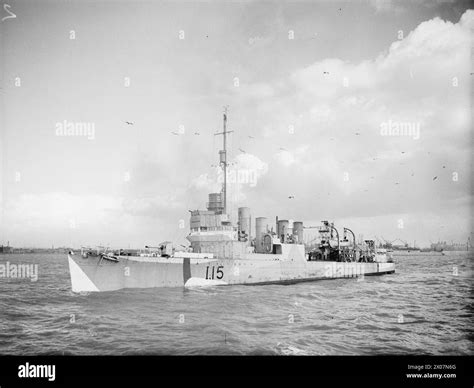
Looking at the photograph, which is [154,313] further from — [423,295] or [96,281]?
[423,295]

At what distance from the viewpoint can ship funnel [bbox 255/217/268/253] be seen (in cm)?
2857

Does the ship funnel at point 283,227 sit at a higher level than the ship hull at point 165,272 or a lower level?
higher

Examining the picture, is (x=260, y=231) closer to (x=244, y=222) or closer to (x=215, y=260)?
(x=244, y=222)

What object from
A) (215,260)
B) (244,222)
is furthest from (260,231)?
(215,260)

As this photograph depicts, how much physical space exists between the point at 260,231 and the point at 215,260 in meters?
7.29

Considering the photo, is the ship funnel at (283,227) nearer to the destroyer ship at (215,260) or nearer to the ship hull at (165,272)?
the destroyer ship at (215,260)

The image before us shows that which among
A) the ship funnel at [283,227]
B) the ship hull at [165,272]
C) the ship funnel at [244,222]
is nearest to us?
the ship hull at [165,272]

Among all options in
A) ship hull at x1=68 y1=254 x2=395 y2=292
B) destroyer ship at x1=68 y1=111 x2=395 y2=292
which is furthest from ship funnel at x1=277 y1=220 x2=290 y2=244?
ship hull at x1=68 y1=254 x2=395 y2=292

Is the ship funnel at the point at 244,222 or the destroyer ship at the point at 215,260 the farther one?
the ship funnel at the point at 244,222

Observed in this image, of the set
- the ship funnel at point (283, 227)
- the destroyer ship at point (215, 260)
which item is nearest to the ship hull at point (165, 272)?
the destroyer ship at point (215, 260)

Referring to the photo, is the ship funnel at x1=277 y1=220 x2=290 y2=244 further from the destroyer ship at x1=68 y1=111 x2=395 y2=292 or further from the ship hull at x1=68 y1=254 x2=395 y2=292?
the ship hull at x1=68 y1=254 x2=395 y2=292

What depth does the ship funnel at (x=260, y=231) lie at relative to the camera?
28.6m
